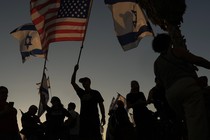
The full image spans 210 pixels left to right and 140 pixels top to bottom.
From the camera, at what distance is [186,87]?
5.16 m

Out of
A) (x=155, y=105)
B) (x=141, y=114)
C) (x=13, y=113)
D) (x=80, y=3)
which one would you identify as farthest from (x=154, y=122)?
(x=80, y=3)

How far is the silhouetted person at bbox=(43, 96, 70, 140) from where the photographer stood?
36.6ft

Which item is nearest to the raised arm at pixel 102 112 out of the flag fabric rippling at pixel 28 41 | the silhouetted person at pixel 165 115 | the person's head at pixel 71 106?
the silhouetted person at pixel 165 115

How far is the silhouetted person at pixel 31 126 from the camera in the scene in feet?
37.3

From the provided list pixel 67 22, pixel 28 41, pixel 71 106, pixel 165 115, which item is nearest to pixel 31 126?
pixel 71 106

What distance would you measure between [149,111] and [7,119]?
310cm

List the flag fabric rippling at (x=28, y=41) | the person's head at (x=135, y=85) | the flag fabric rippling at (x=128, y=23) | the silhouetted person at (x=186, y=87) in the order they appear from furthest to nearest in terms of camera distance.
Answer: the flag fabric rippling at (x=28, y=41)
the flag fabric rippling at (x=128, y=23)
the person's head at (x=135, y=85)
the silhouetted person at (x=186, y=87)

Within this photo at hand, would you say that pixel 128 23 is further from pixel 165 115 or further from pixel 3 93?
pixel 3 93

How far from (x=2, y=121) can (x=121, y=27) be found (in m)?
4.63

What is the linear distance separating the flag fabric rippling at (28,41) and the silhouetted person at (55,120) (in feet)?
16.5

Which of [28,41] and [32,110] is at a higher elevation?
[28,41]

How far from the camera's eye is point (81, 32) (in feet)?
35.3

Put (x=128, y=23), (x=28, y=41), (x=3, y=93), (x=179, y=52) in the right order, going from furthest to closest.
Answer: (x=28, y=41)
(x=128, y=23)
(x=3, y=93)
(x=179, y=52)

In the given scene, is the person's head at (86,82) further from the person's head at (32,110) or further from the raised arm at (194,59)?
the raised arm at (194,59)
